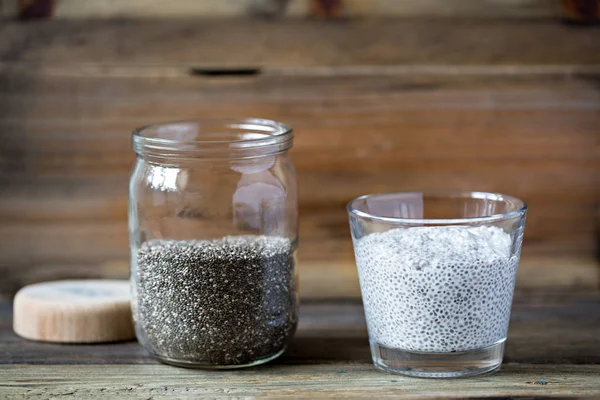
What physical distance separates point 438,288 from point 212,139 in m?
0.34

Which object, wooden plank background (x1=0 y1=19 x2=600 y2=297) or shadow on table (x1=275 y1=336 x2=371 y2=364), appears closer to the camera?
shadow on table (x1=275 y1=336 x2=371 y2=364)

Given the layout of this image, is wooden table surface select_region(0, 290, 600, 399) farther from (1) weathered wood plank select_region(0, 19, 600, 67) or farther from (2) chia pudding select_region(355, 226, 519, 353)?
(1) weathered wood plank select_region(0, 19, 600, 67)

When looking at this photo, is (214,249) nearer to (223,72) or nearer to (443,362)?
(443,362)

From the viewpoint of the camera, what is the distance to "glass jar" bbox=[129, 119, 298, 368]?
83cm

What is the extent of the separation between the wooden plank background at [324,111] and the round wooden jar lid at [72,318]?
220mm

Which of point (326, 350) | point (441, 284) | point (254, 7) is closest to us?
point (441, 284)

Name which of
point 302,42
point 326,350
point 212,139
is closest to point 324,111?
point 302,42

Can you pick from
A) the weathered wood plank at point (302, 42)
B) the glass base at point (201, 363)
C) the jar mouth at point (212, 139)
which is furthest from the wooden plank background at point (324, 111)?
the glass base at point (201, 363)

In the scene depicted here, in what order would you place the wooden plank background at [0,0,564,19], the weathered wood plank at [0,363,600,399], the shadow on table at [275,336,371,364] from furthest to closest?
1. the wooden plank background at [0,0,564,19]
2. the shadow on table at [275,336,371,364]
3. the weathered wood plank at [0,363,600,399]

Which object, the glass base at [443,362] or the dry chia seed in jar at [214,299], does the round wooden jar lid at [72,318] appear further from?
the glass base at [443,362]

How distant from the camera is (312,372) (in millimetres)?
841

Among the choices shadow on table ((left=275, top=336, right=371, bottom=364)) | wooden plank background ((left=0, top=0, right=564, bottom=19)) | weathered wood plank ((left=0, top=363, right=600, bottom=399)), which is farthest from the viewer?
wooden plank background ((left=0, top=0, right=564, bottom=19))

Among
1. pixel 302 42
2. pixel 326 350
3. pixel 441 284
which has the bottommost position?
pixel 326 350

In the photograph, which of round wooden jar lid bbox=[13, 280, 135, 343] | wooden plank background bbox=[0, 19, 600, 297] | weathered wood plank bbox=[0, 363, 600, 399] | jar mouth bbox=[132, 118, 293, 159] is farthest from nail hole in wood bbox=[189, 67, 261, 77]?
weathered wood plank bbox=[0, 363, 600, 399]
